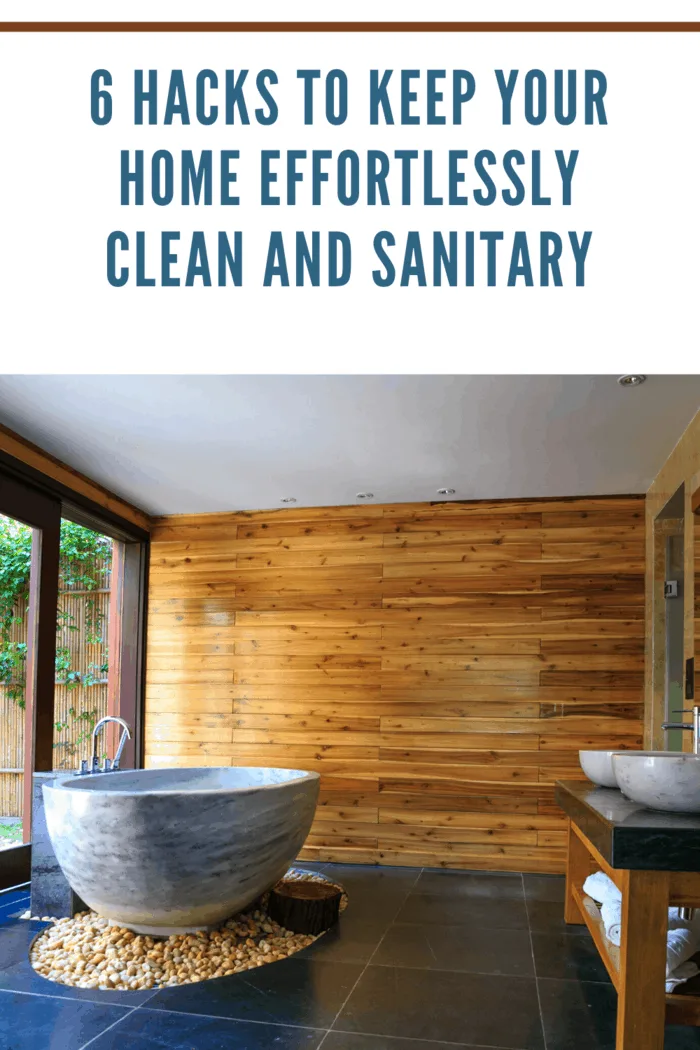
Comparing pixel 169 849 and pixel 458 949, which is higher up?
pixel 169 849

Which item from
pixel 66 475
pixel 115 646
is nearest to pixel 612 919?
pixel 66 475

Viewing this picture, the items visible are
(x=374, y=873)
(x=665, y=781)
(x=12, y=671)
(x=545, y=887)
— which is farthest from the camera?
(x=374, y=873)

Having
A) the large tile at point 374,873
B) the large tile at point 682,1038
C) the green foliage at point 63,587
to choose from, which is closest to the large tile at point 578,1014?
the large tile at point 682,1038

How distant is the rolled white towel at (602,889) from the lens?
2903 mm

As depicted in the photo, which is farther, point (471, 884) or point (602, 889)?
point (471, 884)

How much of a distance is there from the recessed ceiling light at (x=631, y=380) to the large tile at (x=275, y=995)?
7.83ft

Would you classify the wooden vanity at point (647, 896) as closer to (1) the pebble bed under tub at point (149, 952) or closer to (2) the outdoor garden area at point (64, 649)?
(1) the pebble bed under tub at point (149, 952)

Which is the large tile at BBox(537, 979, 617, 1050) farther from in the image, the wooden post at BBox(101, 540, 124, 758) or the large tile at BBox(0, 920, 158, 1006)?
the wooden post at BBox(101, 540, 124, 758)

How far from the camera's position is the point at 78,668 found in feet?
16.8

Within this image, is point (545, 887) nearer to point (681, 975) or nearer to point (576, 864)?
point (576, 864)

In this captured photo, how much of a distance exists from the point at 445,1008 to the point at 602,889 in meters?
0.65

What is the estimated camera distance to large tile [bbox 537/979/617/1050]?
264 cm

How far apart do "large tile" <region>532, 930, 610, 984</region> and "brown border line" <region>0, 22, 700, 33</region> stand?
2971 mm

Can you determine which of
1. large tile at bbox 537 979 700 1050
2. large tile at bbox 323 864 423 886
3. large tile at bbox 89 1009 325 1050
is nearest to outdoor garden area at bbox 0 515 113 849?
large tile at bbox 323 864 423 886
